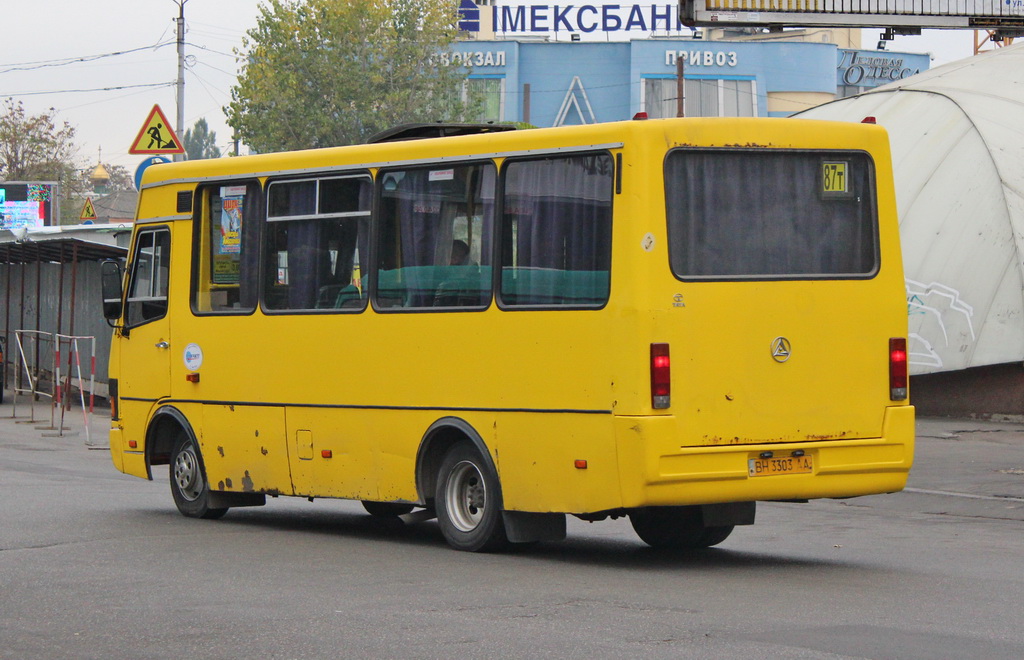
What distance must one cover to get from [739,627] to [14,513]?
24.4 feet

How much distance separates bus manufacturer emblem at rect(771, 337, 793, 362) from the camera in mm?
9852

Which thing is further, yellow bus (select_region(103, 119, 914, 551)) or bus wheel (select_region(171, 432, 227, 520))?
bus wheel (select_region(171, 432, 227, 520))

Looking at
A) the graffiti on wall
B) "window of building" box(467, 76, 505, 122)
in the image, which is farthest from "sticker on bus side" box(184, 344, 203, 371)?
"window of building" box(467, 76, 505, 122)

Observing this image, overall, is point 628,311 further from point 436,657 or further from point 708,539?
point 436,657

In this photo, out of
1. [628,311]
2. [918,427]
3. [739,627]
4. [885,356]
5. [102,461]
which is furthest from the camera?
[918,427]

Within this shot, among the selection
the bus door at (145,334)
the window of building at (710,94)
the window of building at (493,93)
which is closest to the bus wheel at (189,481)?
the bus door at (145,334)

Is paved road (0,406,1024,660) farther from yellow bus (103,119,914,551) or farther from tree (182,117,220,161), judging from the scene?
tree (182,117,220,161)

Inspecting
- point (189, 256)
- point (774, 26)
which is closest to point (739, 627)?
point (189, 256)

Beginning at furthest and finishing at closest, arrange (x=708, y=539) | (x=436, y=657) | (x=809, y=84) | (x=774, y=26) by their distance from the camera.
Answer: (x=809, y=84) < (x=774, y=26) < (x=708, y=539) < (x=436, y=657)

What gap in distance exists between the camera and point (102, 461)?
19.9m

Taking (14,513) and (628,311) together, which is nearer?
(628,311)

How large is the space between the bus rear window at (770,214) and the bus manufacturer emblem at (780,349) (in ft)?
1.33

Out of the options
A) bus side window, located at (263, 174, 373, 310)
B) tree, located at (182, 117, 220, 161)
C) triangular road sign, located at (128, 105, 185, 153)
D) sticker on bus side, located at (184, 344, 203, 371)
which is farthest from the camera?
tree, located at (182, 117, 220, 161)

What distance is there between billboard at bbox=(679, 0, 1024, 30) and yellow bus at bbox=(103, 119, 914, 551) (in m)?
6.68
